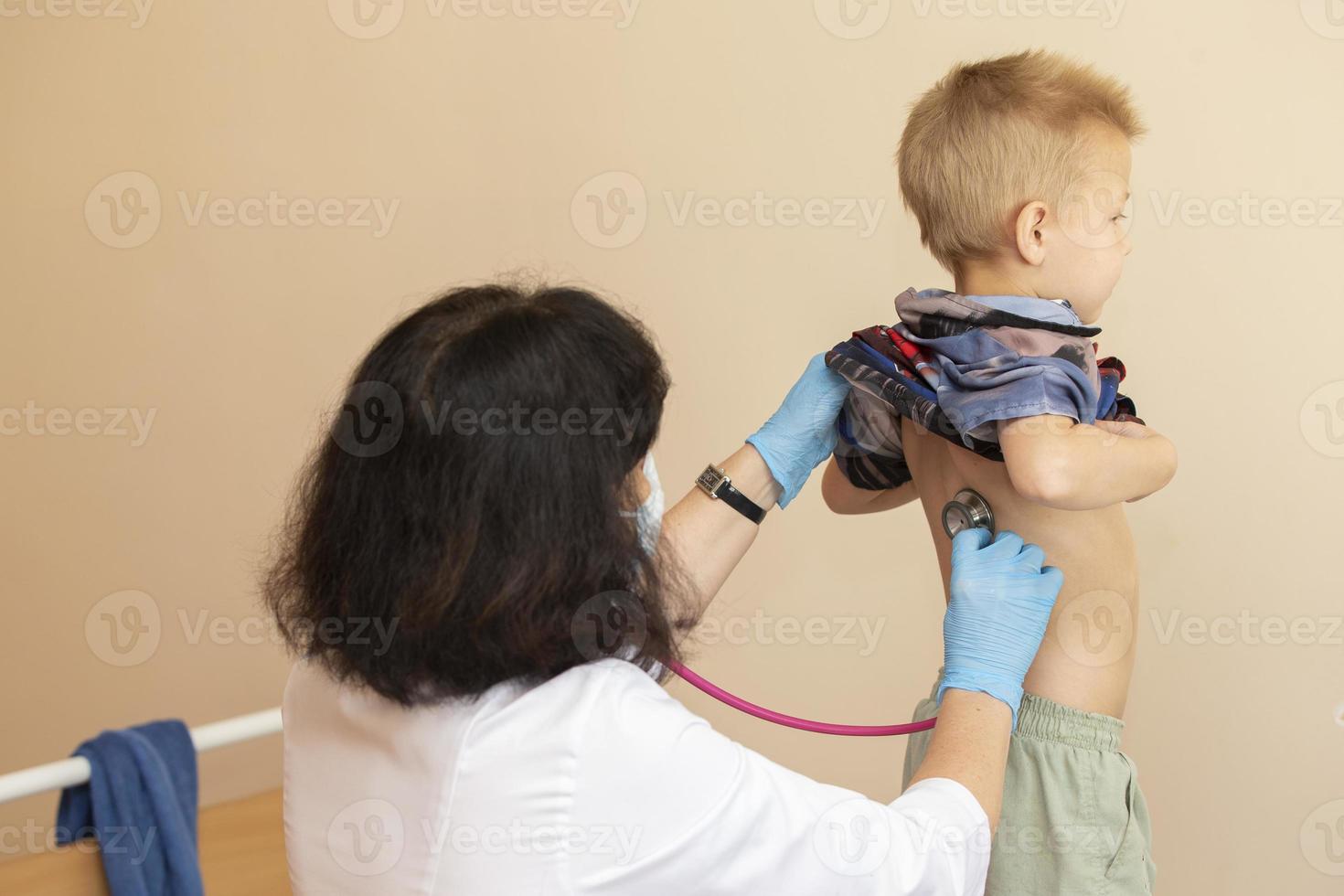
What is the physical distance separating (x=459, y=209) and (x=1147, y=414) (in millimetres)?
1389

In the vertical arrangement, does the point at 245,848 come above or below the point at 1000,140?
below

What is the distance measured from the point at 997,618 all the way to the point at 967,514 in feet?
0.51

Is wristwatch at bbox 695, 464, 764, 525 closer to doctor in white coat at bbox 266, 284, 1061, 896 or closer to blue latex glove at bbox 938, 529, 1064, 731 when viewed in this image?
blue latex glove at bbox 938, 529, 1064, 731

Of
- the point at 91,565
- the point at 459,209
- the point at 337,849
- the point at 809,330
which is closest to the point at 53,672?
the point at 91,565

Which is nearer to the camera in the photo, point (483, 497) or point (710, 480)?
point (483, 497)

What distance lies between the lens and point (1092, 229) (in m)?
1.30

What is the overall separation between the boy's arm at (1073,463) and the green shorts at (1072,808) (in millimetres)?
253

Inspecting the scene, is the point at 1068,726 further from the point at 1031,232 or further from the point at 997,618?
the point at 1031,232

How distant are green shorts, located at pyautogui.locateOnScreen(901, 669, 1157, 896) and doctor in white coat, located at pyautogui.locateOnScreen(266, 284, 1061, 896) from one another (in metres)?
0.24

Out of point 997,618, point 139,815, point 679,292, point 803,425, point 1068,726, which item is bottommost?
point 139,815

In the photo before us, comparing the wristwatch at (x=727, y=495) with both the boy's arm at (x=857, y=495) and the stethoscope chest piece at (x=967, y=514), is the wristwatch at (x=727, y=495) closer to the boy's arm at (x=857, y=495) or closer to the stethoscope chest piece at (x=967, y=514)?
the boy's arm at (x=857, y=495)

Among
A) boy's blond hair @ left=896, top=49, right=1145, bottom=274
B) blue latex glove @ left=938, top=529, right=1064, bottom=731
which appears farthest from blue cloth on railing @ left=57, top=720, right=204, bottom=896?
boy's blond hair @ left=896, top=49, right=1145, bottom=274

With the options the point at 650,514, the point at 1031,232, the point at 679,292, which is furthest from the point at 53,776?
the point at 679,292

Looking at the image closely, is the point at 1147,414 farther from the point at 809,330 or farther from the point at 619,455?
the point at 619,455
